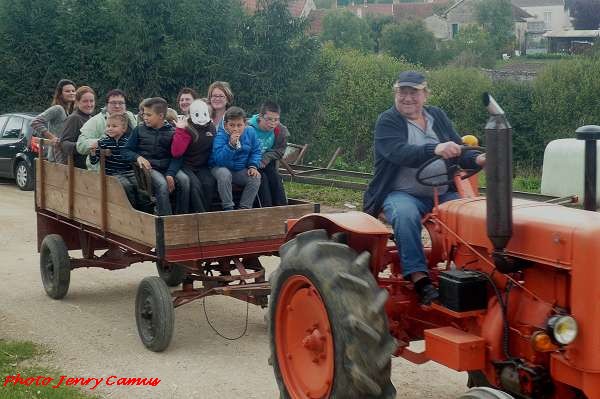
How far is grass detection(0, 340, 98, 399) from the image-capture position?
5375 mm

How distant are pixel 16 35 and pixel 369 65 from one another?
10.3 meters

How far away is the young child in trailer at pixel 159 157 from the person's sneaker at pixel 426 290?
279cm

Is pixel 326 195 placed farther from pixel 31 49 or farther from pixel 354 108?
pixel 354 108

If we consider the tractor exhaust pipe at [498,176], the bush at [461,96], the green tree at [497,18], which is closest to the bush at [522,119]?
the bush at [461,96]

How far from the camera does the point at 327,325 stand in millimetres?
4445

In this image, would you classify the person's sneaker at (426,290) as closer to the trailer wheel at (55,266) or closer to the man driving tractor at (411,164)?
the man driving tractor at (411,164)

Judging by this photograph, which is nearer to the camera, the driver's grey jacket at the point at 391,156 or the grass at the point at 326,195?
the driver's grey jacket at the point at 391,156

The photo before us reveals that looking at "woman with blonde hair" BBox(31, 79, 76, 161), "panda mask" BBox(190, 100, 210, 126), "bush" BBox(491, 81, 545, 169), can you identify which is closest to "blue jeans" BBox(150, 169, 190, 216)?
"panda mask" BBox(190, 100, 210, 126)

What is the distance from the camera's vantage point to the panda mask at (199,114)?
709cm

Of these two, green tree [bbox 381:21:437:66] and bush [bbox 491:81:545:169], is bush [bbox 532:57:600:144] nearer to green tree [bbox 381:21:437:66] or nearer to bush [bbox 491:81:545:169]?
bush [bbox 491:81:545:169]

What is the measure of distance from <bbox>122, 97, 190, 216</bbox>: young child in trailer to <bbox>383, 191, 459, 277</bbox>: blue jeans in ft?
7.97

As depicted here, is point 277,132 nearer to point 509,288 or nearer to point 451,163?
point 451,163

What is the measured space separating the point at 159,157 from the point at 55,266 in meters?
1.64

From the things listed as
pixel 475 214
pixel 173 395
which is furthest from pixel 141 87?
pixel 475 214
